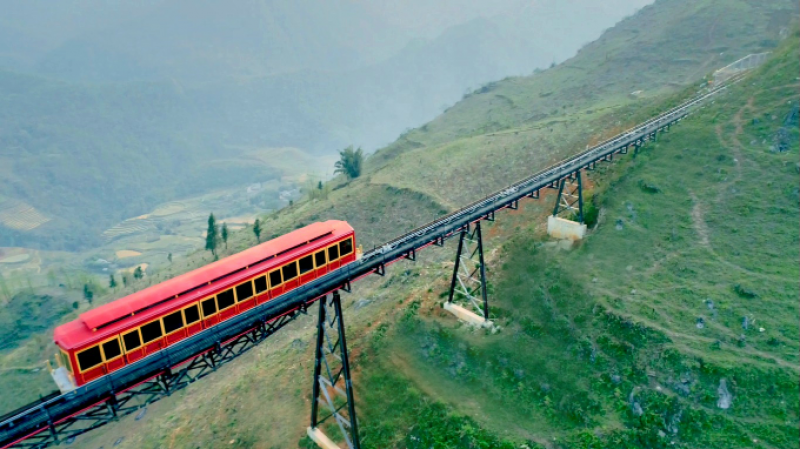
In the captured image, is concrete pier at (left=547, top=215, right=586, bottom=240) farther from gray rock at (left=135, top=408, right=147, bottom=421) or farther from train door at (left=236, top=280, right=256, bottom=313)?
gray rock at (left=135, top=408, right=147, bottom=421)

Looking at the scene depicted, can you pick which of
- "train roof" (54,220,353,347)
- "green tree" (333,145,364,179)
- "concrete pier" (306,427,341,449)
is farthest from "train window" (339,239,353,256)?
"green tree" (333,145,364,179)

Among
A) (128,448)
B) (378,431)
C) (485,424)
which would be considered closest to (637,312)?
(485,424)

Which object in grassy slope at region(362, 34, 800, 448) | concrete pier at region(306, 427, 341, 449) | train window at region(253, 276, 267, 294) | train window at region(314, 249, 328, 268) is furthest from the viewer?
concrete pier at region(306, 427, 341, 449)

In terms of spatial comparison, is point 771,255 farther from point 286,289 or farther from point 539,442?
point 286,289

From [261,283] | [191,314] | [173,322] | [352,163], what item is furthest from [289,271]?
[352,163]

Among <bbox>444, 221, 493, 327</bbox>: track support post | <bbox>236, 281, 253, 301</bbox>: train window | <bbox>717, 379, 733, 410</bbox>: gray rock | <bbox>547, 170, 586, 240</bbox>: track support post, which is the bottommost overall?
<bbox>717, 379, 733, 410</bbox>: gray rock

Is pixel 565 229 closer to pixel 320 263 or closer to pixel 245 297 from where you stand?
pixel 320 263

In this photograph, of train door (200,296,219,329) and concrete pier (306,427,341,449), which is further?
concrete pier (306,427,341,449)
